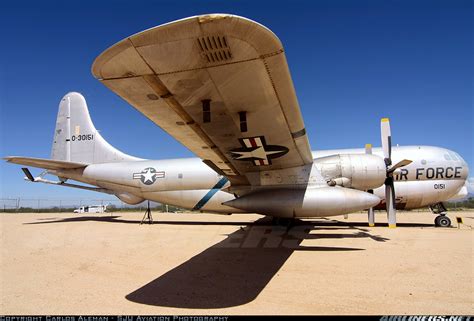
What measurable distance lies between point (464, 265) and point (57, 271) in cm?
960

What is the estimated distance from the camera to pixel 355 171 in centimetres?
1042

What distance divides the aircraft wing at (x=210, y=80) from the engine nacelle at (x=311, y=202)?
207 cm

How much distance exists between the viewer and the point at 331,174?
10.6m

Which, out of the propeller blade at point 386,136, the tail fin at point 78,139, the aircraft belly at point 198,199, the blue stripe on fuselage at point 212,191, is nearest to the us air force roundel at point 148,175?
the aircraft belly at point 198,199

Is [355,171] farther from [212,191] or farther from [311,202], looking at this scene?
[212,191]

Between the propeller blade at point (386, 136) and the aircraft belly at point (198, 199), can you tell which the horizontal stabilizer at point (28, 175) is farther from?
the propeller blade at point (386, 136)

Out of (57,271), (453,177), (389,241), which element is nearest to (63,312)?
(57,271)

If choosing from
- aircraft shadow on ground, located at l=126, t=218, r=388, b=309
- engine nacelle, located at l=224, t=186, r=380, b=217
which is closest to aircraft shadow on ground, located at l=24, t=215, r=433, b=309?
aircraft shadow on ground, located at l=126, t=218, r=388, b=309

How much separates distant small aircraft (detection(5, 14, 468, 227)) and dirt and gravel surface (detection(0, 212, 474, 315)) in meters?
1.56

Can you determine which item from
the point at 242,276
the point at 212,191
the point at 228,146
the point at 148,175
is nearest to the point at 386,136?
the point at 228,146

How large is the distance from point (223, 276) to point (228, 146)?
3.35m

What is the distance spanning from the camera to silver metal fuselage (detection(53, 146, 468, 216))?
14.0 metres

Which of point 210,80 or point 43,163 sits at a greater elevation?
point 210,80

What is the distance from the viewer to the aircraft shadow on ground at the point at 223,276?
15.8 ft
